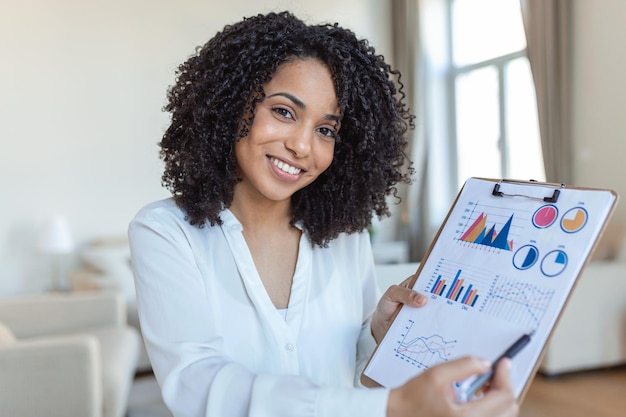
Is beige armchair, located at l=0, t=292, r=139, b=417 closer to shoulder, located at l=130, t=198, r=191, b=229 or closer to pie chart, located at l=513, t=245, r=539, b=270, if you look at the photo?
shoulder, located at l=130, t=198, r=191, b=229

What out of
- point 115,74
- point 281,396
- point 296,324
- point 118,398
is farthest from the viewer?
point 115,74

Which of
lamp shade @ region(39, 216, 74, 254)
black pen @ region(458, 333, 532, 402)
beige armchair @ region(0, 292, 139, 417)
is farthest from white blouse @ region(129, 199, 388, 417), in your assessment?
lamp shade @ region(39, 216, 74, 254)

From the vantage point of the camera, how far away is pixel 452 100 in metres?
6.13

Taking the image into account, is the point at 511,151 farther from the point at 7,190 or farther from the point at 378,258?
the point at 7,190

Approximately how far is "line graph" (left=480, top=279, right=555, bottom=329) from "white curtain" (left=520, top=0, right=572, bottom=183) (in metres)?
3.92

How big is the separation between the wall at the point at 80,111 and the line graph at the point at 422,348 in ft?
13.9

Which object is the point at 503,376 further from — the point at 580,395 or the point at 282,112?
the point at 580,395

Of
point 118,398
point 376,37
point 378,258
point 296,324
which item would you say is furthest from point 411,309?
point 376,37

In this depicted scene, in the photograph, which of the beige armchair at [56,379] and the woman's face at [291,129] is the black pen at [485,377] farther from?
the beige armchair at [56,379]

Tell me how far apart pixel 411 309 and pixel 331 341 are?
0.93 ft

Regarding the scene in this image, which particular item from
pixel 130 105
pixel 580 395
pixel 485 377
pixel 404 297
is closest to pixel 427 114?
pixel 130 105

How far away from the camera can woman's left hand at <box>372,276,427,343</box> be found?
94cm

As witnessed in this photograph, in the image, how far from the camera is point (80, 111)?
5059 mm

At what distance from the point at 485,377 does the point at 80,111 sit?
503cm
